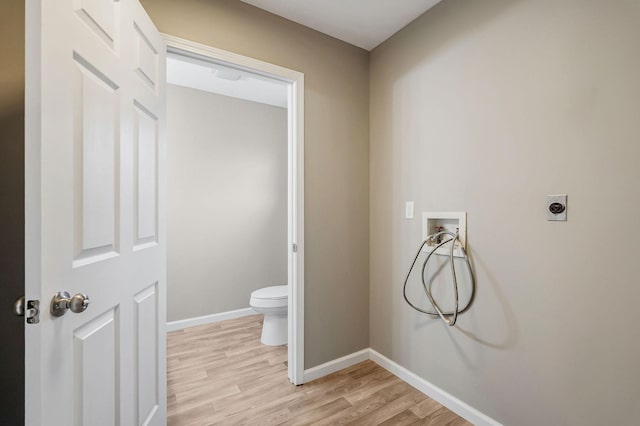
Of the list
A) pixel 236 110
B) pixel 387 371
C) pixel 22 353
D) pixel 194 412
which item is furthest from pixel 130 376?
pixel 236 110

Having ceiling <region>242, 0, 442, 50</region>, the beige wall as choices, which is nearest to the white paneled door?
the beige wall

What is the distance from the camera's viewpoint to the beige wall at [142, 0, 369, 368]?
1871mm

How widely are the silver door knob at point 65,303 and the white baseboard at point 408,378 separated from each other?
158 cm

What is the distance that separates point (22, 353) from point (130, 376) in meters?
0.41

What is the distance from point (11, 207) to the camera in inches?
42.3

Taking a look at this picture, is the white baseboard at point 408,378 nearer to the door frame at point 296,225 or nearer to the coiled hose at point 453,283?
the door frame at point 296,225

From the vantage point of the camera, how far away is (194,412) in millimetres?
1639

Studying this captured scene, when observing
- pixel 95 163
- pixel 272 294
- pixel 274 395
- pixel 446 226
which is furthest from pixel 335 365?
pixel 95 163

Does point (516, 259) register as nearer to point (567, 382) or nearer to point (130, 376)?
point (567, 382)

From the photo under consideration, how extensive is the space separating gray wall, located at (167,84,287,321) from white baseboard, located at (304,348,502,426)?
149cm

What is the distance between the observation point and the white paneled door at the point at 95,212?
2.30 ft

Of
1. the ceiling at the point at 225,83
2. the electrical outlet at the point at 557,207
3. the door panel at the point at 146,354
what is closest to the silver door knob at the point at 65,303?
the door panel at the point at 146,354

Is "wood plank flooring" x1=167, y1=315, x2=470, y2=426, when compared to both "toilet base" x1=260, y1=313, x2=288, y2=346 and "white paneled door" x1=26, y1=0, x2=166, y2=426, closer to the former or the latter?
"toilet base" x1=260, y1=313, x2=288, y2=346

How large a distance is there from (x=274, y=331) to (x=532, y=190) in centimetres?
223
